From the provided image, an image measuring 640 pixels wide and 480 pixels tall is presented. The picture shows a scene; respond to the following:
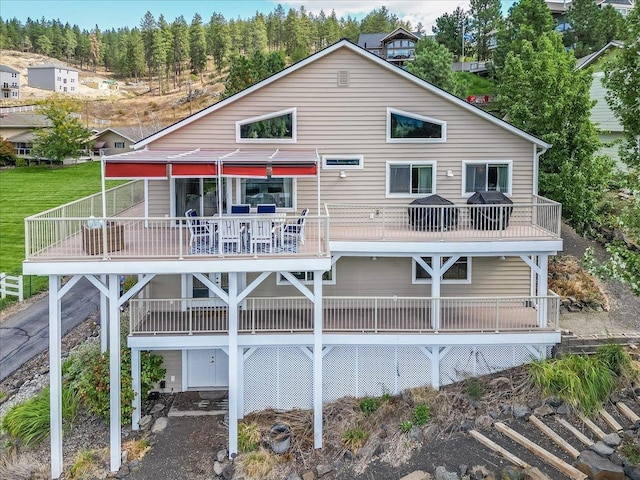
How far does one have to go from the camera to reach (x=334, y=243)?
14672mm

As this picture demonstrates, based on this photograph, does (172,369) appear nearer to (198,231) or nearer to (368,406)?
(198,231)

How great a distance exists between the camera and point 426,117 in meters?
16.5

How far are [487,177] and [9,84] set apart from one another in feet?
413

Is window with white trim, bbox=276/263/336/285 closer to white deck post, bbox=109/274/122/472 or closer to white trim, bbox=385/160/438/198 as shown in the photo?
white trim, bbox=385/160/438/198

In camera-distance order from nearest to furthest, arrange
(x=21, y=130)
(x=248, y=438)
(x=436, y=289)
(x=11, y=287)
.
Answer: (x=248, y=438)
(x=436, y=289)
(x=11, y=287)
(x=21, y=130)

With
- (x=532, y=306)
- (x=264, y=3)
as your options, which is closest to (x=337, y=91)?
(x=532, y=306)

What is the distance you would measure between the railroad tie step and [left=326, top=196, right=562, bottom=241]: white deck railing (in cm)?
516

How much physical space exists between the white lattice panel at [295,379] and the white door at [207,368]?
2154 mm

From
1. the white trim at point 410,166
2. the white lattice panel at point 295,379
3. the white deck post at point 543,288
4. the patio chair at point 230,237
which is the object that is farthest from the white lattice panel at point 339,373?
the white deck post at point 543,288

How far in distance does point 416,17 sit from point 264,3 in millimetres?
67637

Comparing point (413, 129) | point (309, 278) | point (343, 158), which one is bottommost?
point (309, 278)

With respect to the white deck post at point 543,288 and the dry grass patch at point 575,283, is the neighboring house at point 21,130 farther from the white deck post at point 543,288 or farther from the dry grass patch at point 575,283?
the white deck post at point 543,288

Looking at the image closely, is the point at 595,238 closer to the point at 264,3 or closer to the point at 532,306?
the point at 532,306

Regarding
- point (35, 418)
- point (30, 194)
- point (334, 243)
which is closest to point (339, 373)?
point (334, 243)
